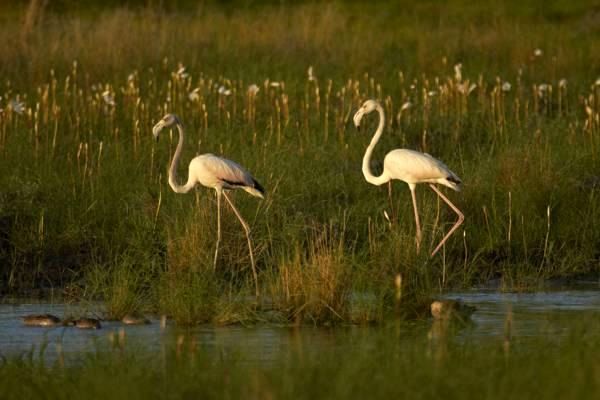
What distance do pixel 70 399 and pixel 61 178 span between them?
22.7ft

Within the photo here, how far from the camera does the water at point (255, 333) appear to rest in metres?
7.98

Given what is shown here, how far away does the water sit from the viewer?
26.2 feet

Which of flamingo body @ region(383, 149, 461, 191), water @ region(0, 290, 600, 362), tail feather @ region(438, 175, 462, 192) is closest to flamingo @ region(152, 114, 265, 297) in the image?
flamingo body @ region(383, 149, 461, 191)

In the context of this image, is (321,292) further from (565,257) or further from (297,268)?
(565,257)

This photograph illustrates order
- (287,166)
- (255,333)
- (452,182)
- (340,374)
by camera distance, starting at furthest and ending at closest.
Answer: (287,166) → (452,182) → (255,333) → (340,374)

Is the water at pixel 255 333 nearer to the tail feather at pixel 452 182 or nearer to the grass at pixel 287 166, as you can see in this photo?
the grass at pixel 287 166

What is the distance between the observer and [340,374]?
19.7 feet

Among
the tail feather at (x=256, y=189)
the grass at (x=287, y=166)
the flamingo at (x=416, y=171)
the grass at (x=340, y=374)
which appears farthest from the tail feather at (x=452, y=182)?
the grass at (x=340, y=374)

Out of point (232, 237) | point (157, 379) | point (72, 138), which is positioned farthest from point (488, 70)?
point (157, 379)

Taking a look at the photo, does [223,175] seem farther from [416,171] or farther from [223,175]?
[416,171]

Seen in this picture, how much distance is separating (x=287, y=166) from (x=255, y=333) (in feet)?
13.5

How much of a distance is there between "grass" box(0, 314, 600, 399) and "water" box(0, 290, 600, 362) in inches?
20.4

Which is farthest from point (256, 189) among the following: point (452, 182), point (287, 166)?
point (287, 166)

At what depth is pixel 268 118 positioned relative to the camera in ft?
49.9
